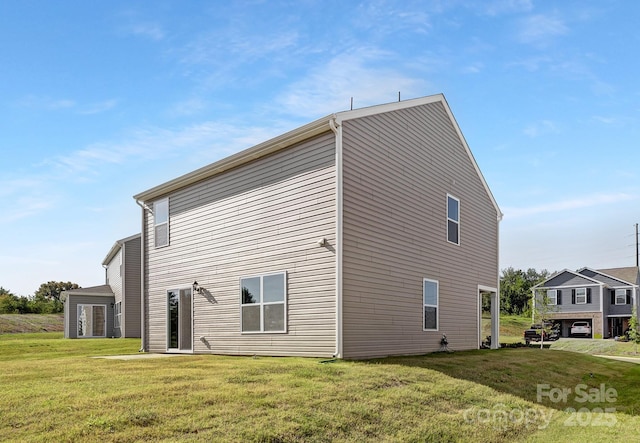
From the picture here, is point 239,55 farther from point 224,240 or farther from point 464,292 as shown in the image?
point 464,292

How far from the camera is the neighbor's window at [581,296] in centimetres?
4725

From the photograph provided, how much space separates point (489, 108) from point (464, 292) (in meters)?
5.83

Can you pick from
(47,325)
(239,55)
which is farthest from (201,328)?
(47,325)

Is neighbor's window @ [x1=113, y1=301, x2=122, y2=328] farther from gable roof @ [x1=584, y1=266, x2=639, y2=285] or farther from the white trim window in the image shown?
gable roof @ [x1=584, y1=266, x2=639, y2=285]

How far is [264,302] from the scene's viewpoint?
520 inches

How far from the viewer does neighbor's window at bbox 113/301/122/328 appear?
31.1 meters

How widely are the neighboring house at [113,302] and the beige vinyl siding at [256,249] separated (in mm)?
12746

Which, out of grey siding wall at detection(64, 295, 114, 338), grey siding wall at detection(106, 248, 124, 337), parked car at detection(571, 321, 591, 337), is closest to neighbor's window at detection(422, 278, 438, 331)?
grey siding wall at detection(106, 248, 124, 337)

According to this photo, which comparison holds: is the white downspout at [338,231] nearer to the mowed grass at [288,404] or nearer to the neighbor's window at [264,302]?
the mowed grass at [288,404]

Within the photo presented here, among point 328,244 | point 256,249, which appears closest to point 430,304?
point 328,244

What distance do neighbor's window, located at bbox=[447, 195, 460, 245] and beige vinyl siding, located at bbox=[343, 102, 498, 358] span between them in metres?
0.28

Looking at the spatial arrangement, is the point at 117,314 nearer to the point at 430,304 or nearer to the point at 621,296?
the point at 430,304

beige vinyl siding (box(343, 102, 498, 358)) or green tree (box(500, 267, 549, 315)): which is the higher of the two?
beige vinyl siding (box(343, 102, 498, 358))

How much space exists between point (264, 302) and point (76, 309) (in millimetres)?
23096
